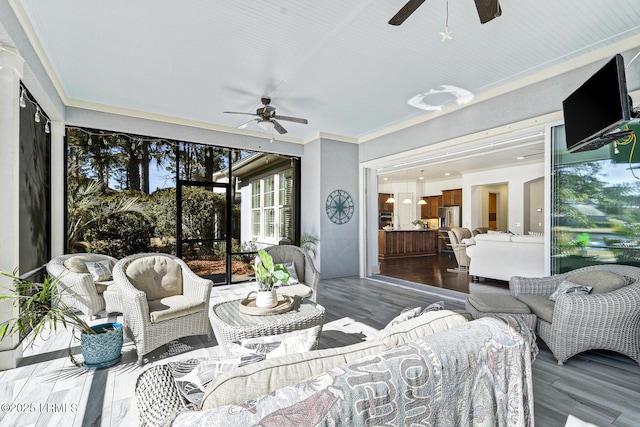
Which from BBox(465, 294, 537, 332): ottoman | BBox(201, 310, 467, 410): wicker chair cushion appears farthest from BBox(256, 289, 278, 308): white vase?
BBox(465, 294, 537, 332): ottoman

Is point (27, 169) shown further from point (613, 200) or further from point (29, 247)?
point (613, 200)

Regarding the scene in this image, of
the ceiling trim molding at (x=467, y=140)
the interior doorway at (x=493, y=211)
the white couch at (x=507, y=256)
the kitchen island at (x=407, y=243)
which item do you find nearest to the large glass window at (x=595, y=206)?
the ceiling trim molding at (x=467, y=140)

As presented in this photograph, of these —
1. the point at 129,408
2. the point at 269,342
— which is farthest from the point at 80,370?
the point at 269,342

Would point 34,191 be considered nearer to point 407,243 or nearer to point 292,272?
point 292,272

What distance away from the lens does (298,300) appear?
10.3 feet

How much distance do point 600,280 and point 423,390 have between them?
121 inches

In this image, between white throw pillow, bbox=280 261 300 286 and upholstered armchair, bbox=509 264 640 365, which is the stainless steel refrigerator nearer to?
upholstered armchair, bbox=509 264 640 365

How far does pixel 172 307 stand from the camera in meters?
2.98

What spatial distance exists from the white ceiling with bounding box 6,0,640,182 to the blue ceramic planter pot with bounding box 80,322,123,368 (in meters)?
2.80

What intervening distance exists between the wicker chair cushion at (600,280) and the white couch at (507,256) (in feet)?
7.61

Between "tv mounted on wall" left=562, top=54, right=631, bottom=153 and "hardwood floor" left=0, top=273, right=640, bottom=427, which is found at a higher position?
"tv mounted on wall" left=562, top=54, right=631, bottom=153

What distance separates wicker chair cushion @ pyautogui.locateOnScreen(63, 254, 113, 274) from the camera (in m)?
4.04

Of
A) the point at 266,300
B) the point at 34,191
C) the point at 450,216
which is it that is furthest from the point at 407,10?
the point at 450,216

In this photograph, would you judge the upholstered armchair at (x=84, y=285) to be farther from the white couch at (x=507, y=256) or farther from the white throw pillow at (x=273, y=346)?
the white couch at (x=507, y=256)
